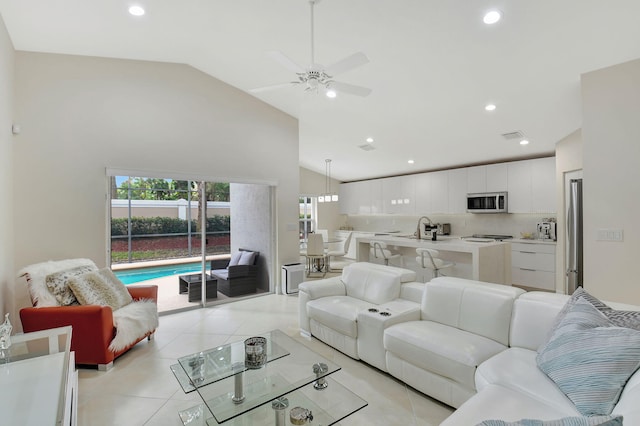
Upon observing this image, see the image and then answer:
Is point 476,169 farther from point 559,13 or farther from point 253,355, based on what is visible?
point 253,355

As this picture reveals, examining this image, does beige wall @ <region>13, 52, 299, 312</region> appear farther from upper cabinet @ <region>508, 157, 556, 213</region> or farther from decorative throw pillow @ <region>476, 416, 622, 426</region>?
upper cabinet @ <region>508, 157, 556, 213</region>

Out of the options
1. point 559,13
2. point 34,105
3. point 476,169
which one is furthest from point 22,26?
point 476,169

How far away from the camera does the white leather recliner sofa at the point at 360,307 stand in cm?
276

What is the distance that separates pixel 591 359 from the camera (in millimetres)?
1499

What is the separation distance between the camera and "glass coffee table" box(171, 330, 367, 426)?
182 centimetres

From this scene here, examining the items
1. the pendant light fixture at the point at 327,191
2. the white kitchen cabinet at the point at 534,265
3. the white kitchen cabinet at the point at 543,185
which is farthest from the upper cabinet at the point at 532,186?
the pendant light fixture at the point at 327,191

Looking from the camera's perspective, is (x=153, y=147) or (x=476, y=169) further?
(x=476, y=169)

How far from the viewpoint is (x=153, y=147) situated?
14.1 ft

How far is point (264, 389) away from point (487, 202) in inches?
229

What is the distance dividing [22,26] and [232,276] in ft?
12.7

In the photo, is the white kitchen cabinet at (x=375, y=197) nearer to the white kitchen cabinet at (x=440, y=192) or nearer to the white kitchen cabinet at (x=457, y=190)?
the white kitchen cabinet at (x=440, y=192)

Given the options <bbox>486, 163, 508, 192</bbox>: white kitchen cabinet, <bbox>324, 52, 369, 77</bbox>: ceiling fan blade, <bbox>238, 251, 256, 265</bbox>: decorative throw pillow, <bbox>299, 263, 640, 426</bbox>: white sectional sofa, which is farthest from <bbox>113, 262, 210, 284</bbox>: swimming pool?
<bbox>486, 163, 508, 192</bbox>: white kitchen cabinet

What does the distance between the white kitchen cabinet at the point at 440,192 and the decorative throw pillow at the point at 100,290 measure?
622cm

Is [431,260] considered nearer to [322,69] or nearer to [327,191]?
[322,69]
